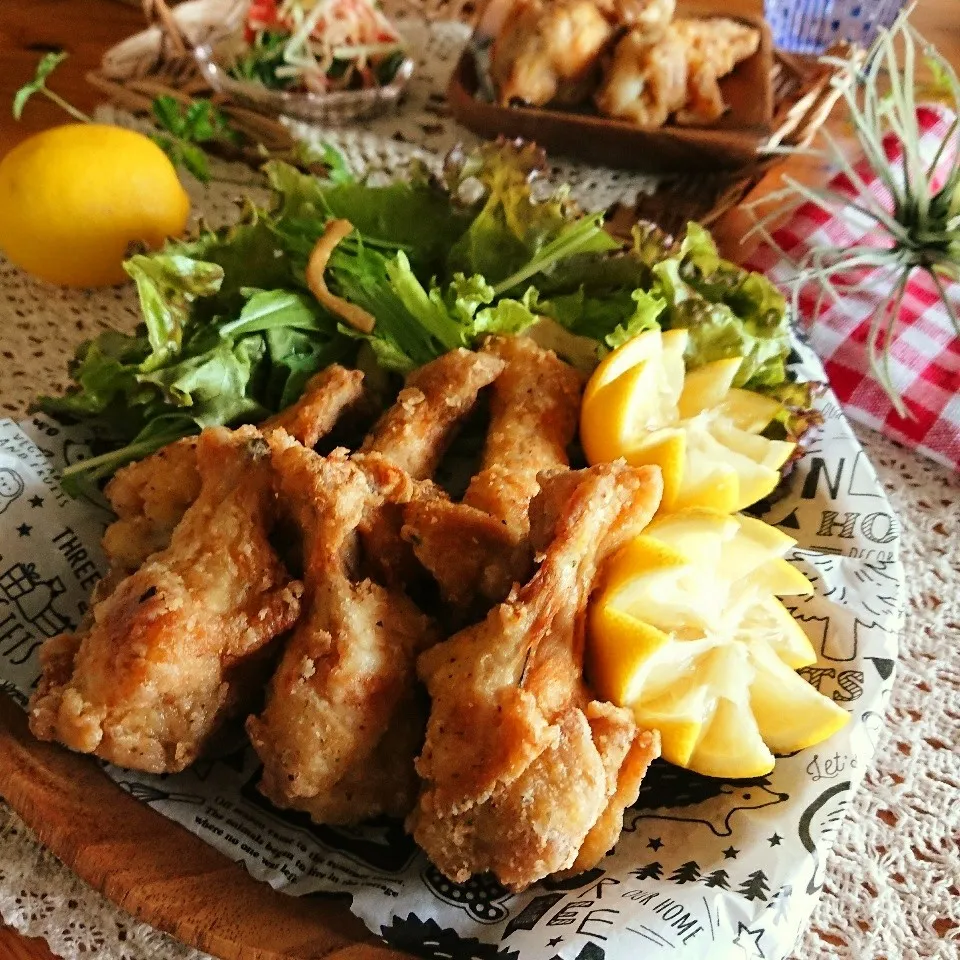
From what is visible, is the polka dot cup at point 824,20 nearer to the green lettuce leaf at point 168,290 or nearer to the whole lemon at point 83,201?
the whole lemon at point 83,201

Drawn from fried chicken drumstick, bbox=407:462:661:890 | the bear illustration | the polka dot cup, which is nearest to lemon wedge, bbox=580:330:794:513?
fried chicken drumstick, bbox=407:462:661:890

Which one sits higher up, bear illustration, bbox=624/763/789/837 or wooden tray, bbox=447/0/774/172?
wooden tray, bbox=447/0/774/172

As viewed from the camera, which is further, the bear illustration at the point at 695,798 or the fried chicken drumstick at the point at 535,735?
the bear illustration at the point at 695,798

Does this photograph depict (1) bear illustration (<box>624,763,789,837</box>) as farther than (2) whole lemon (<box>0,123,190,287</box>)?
No

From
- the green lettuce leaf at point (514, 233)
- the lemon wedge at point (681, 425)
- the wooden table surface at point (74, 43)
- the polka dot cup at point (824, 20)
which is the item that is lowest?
the wooden table surface at point (74, 43)

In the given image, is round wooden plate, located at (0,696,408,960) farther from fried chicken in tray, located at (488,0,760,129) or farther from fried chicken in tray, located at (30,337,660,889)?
fried chicken in tray, located at (488,0,760,129)

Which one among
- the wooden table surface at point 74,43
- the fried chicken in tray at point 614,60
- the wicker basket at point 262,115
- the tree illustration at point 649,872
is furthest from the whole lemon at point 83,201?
the tree illustration at point 649,872
